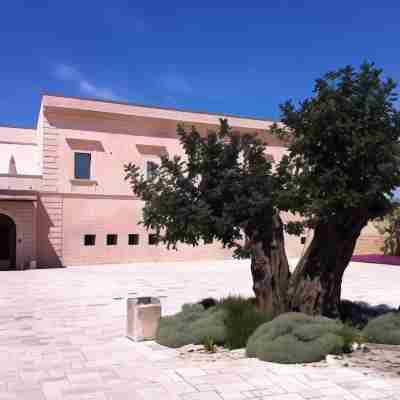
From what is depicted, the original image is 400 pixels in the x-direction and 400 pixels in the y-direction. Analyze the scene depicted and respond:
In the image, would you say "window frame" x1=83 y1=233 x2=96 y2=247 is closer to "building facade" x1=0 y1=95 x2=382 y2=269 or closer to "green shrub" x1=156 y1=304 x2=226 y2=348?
"building facade" x1=0 y1=95 x2=382 y2=269

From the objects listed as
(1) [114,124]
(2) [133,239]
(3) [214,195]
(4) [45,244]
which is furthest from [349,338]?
(1) [114,124]

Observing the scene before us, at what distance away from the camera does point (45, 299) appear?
12844mm

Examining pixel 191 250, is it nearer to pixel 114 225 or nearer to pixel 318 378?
pixel 114 225

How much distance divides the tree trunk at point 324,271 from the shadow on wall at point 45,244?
16915 mm

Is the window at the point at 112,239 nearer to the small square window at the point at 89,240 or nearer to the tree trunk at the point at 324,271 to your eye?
the small square window at the point at 89,240

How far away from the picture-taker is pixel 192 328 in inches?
307

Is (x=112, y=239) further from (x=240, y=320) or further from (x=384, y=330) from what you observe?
(x=384, y=330)

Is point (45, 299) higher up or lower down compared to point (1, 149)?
lower down

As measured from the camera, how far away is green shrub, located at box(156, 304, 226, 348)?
Result: 7.49m

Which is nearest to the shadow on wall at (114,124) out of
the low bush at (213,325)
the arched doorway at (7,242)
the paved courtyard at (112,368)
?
the arched doorway at (7,242)

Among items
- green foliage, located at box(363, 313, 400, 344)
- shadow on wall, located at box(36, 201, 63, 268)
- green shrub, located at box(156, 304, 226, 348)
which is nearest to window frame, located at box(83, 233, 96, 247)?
shadow on wall, located at box(36, 201, 63, 268)

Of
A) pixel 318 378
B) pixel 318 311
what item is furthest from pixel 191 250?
pixel 318 378

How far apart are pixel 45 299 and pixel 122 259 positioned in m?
12.0

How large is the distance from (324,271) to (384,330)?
135 centimetres
